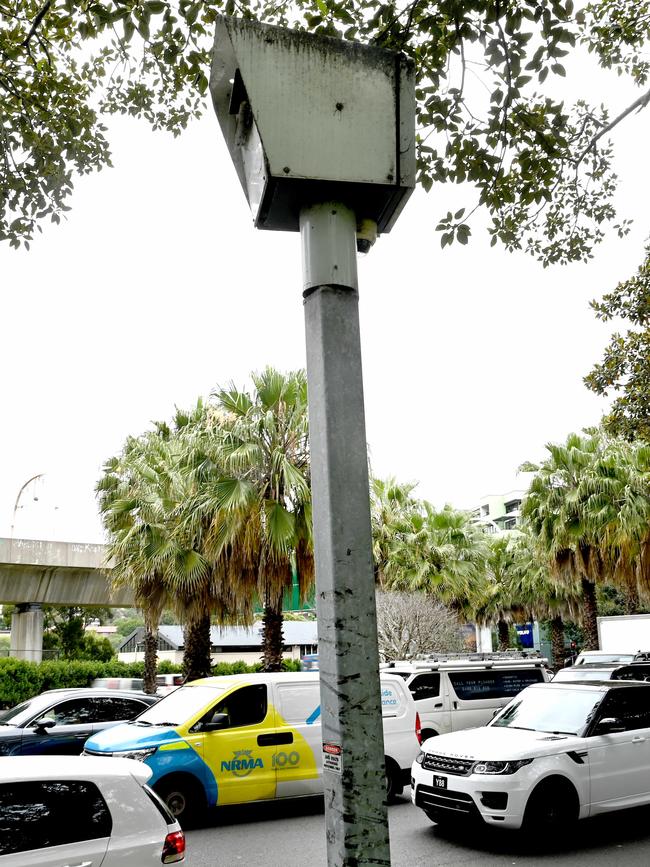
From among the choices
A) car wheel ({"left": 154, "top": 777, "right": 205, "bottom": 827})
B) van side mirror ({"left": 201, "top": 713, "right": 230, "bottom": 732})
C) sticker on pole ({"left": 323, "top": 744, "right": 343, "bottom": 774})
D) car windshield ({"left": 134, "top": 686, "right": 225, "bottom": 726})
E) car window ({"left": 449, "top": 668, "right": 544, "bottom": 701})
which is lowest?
car wheel ({"left": 154, "top": 777, "right": 205, "bottom": 827})

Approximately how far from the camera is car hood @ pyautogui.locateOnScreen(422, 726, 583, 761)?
8.21 metres

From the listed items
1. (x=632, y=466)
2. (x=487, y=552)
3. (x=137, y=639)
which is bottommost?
(x=137, y=639)

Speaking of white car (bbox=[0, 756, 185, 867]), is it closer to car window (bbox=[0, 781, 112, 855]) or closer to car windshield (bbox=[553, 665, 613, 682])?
car window (bbox=[0, 781, 112, 855])

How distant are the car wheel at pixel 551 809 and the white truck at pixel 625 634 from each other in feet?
53.8

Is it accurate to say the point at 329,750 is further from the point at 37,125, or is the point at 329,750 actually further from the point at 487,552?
the point at 487,552

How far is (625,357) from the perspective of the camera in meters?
13.9

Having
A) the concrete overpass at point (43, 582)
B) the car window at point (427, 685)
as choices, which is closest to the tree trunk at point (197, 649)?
the car window at point (427, 685)

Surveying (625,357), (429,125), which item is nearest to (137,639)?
(625,357)

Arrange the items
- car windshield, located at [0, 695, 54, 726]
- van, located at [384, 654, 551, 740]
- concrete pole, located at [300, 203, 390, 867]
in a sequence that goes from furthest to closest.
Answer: van, located at [384, 654, 551, 740]
car windshield, located at [0, 695, 54, 726]
concrete pole, located at [300, 203, 390, 867]

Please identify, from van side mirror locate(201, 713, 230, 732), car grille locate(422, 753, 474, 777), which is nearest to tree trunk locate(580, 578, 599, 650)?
car grille locate(422, 753, 474, 777)

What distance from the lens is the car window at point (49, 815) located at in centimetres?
420

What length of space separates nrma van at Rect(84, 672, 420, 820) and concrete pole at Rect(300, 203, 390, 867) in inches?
301

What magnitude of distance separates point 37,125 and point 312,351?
23.0 feet

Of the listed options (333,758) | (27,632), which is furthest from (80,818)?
(27,632)
